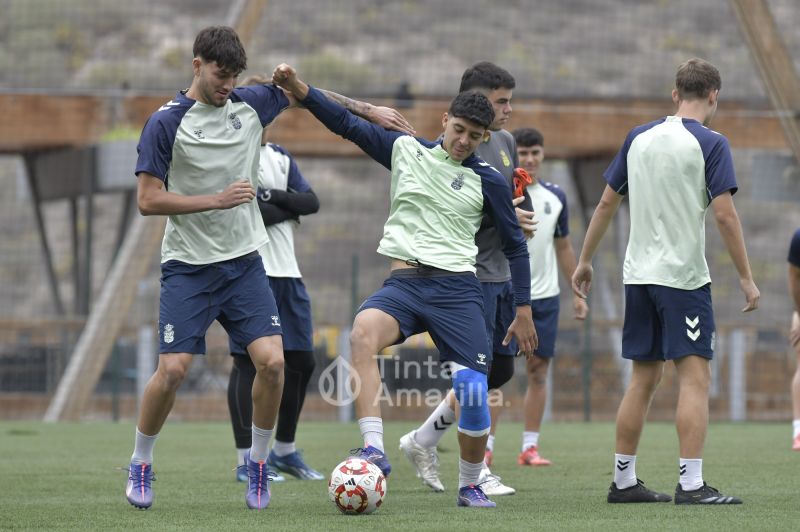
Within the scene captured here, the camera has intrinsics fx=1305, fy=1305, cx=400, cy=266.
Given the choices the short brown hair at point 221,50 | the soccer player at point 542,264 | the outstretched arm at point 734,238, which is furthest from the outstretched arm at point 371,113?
the soccer player at point 542,264

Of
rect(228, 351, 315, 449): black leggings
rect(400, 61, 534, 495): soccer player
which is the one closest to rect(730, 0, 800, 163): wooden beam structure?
rect(400, 61, 534, 495): soccer player

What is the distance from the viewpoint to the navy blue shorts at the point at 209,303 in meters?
5.70

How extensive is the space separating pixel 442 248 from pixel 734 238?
51.0 inches

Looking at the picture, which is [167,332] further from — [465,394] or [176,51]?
[176,51]

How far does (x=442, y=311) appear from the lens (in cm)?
577

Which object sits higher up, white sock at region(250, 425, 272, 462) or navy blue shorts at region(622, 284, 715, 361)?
navy blue shorts at region(622, 284, 715, 361)

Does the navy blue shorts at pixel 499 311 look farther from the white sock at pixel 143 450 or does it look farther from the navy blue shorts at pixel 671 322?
the white sock at pixel 143 450

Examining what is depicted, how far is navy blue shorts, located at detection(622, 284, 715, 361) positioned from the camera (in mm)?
5801

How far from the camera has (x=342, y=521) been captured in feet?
17.2

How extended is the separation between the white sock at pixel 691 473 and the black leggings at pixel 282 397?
2.65m

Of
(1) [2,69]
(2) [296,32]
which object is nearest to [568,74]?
(2) [296,32]

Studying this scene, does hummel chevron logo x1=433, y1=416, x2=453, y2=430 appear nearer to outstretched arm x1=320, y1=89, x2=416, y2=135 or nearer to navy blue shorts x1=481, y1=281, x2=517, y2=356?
navy blue shorts x1=481, y1=281, x2=517, y2=356

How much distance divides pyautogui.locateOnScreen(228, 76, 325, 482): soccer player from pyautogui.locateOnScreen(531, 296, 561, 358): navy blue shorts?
1.72m

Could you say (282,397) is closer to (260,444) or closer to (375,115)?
(260,444)
